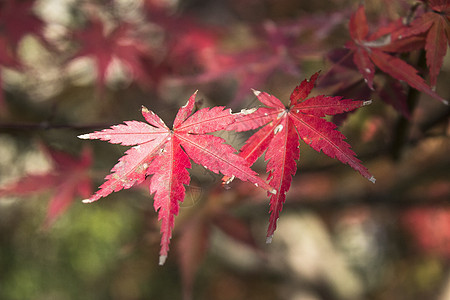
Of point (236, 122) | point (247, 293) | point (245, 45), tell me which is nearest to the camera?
point (236, 122)

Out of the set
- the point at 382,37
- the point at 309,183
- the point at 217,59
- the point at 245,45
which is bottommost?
the point at 309,183

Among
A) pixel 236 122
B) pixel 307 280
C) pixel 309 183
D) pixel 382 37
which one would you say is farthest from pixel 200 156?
pixel 309 183

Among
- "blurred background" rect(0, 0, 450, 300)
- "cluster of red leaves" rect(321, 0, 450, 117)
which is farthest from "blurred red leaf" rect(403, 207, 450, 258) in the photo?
"cluster of red leaves" rect(321, 0, 450, 117)

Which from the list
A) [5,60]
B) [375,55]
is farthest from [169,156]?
[5,60]

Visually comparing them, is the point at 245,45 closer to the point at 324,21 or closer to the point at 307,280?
the point at 324,21

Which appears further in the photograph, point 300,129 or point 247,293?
point 247,293
